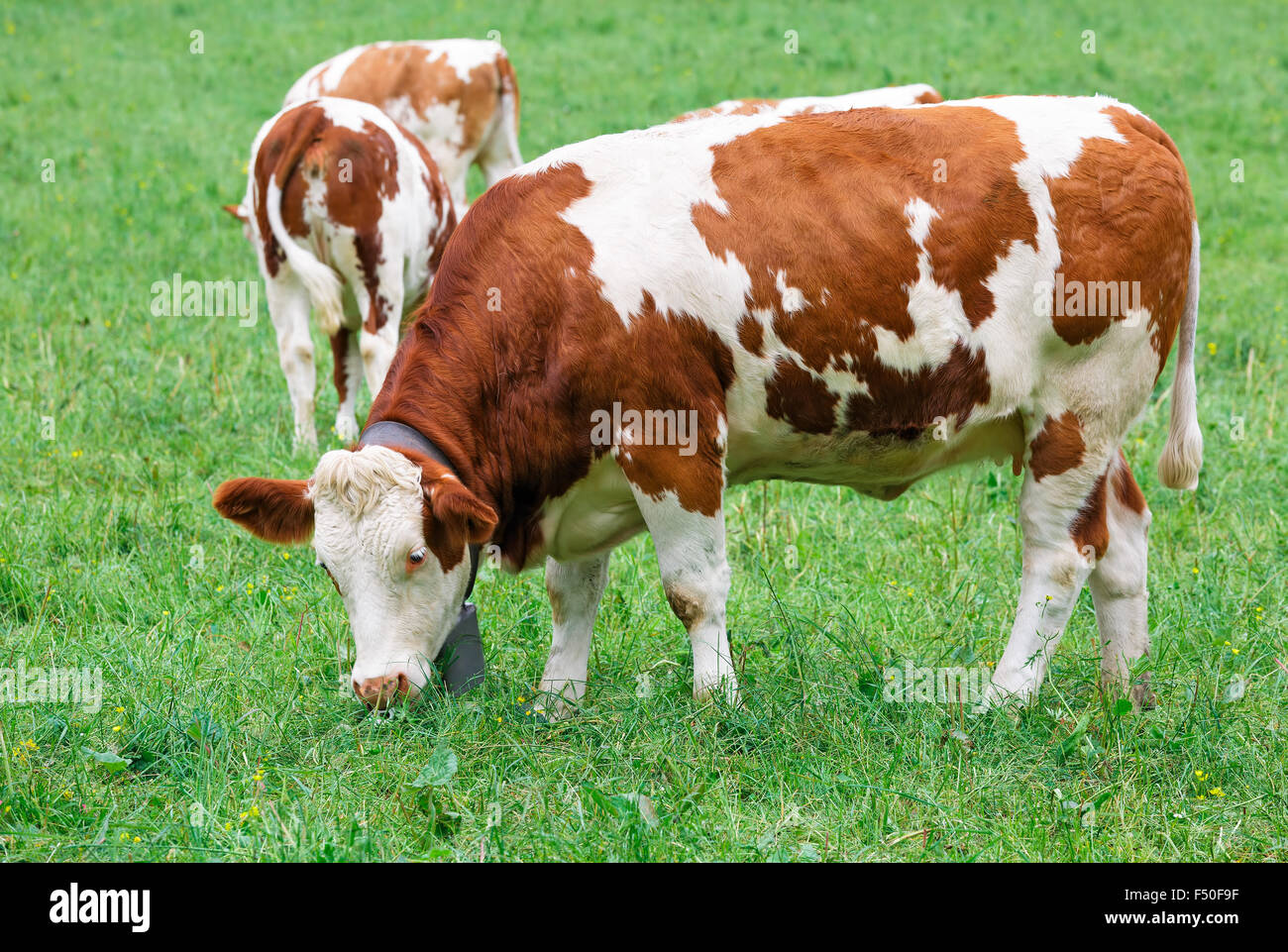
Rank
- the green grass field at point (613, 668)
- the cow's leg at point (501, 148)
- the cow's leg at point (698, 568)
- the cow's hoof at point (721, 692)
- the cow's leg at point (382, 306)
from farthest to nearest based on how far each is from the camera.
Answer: the cow's leg at point (501, 148)
the cow's leg at point (382, 306)
the cow's hoof at point (721, 692)
the cow's leg at point (698, 568)
the green grass field at point (613, 668)

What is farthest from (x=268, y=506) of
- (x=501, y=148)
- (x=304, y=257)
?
(x=501, y=148)

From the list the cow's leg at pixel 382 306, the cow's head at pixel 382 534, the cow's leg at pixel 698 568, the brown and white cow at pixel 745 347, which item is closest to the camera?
the cow's head at pixel 382 534

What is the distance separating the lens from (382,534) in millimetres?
3877

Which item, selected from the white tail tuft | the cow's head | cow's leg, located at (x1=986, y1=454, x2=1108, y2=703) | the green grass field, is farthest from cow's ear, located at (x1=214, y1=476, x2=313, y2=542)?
the white tail tuft

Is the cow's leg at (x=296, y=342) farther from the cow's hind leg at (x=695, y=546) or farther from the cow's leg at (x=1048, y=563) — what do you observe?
the cow's leg at (x=1048, y=563)

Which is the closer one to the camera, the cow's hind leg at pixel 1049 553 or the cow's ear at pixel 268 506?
the cow's ear at pixel 268 506

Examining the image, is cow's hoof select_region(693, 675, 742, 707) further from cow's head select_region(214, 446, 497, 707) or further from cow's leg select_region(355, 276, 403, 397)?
cow's leg select_region(355, 276, 403, 397)

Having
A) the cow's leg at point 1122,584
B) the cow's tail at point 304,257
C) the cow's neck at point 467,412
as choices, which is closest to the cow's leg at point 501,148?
the cow's tail at point 304,257

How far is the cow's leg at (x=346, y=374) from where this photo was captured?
7641 millimetres

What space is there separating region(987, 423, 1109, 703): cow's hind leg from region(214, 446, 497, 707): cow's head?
1.84 m

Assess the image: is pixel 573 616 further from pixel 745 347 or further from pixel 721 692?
pixel 745 347

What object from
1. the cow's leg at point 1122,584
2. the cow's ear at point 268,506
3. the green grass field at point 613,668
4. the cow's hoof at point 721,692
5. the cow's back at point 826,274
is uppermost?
the cow's back at point 826,274

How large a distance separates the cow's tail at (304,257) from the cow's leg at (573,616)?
2.80 metres

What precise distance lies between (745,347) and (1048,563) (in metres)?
1.30
